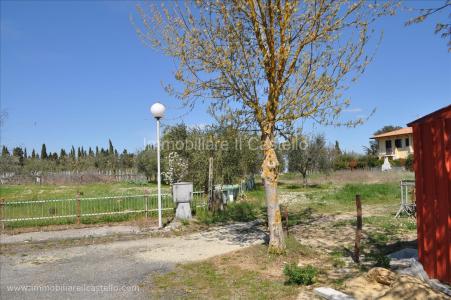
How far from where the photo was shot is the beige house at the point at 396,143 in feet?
169

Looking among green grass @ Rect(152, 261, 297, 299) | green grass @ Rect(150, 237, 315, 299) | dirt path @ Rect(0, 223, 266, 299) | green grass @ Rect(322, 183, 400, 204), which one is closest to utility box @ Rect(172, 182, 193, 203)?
dirt path @ Rect(0, 223, 266, 299)

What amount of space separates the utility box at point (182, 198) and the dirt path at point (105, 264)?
1.93 m

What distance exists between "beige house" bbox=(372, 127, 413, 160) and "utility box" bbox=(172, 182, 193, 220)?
43.8m

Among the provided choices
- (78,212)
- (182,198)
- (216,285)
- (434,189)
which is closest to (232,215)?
(182,198)

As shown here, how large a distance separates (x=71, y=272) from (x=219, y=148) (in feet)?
37.8

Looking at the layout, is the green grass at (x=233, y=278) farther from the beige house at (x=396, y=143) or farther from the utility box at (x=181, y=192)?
the beige house at (x=396, y=143)

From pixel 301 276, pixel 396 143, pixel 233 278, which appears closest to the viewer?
pixel 301 276

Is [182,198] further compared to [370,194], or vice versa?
[370,194]

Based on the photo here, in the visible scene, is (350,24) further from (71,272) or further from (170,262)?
(71,272)

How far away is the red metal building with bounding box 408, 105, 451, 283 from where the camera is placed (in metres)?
5.32

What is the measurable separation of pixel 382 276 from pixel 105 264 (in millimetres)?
5164

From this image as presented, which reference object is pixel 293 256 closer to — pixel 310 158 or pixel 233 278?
pixel 233 278

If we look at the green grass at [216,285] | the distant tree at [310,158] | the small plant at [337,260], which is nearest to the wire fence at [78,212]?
the green grass at [216,285]

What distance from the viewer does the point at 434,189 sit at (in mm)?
5547
